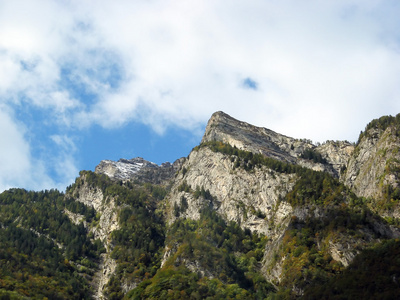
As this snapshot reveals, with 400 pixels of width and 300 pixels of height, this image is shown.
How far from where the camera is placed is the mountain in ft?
393

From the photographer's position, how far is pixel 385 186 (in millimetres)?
152250

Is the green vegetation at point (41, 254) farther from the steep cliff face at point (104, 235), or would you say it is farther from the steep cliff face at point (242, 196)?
the steep cliff face at point (242, 196)

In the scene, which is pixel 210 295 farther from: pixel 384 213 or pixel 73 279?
pixel 384 213

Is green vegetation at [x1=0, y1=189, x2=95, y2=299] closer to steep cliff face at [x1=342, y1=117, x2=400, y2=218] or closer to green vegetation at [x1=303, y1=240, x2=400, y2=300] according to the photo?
green vegetation at [x1=303, y1=240, x2=400, y2=300]

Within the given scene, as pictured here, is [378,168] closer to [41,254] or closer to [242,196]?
[242,196]

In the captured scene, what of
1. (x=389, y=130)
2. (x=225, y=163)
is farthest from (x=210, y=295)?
(x=389, y=130)

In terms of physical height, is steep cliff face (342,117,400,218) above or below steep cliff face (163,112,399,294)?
above

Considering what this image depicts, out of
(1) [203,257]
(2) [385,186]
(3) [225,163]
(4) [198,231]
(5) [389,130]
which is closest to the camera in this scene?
(1) [203,257]

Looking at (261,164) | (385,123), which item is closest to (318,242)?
(261,164)

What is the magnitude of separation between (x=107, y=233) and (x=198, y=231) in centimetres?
3850

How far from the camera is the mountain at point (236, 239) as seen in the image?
120m

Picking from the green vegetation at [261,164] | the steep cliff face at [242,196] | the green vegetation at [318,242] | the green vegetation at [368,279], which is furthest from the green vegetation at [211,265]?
the green vegetation at [261,164]

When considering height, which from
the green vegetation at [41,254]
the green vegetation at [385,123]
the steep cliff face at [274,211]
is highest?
the green vegetation at [385,123]

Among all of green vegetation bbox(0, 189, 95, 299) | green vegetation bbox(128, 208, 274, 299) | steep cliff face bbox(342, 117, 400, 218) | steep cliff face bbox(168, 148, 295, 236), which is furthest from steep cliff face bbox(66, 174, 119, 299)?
steep cliff face bbox(342, 117, 400, 218)
